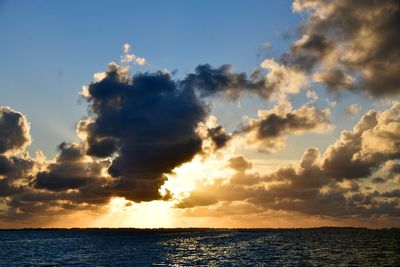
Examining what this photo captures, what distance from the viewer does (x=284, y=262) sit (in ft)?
342

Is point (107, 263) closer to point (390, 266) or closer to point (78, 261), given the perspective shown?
point (78, 261)

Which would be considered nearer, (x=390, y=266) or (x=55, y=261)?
(x=390, y=266)

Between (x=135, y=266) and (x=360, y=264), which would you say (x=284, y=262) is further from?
(x=135, y=266)

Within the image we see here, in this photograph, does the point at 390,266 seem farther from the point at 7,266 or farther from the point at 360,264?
the point at 7,266

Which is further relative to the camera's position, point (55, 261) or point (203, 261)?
point (55, 261)

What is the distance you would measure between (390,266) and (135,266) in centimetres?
5669

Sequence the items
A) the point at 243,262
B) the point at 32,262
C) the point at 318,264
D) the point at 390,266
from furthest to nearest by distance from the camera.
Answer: the point at 32,262
the point at 243,262
the point at 318,264
the point at 390,266

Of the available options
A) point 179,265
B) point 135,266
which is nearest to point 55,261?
point 135,266

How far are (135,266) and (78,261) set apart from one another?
79.3ft

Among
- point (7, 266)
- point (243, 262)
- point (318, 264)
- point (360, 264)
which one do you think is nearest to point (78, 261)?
point (7, 266)

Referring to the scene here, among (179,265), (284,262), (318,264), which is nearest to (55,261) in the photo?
(179,265)

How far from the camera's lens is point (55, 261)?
394 feet

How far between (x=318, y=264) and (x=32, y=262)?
7551 centimetres

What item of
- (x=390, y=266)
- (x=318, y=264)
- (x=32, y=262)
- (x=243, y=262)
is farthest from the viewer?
(x=32, y=262)
